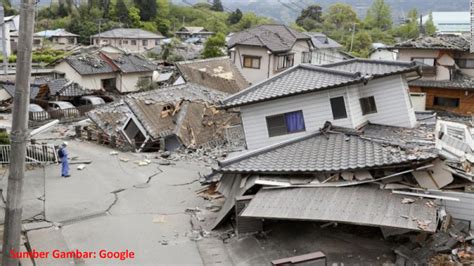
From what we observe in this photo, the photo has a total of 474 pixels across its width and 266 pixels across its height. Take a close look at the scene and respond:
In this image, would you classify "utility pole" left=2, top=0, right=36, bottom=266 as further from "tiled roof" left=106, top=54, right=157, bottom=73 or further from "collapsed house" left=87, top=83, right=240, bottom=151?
"tiled roof" left=106, top=54, right=157, bottom=73

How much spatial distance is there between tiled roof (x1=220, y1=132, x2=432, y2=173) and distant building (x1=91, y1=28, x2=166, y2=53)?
5629 centimetres

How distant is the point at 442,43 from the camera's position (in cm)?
2708

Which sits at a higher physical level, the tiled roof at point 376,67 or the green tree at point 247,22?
the green tree at point 247,22

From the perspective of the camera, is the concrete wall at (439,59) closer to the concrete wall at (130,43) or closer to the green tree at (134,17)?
the concrete wall at (130,43)

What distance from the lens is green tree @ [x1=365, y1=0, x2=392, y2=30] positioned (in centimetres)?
8406

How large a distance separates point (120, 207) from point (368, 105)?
8679mm

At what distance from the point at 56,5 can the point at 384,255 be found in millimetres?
89357

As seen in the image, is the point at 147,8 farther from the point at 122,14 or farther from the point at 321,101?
the point at 321,101

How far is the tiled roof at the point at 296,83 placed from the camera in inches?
534

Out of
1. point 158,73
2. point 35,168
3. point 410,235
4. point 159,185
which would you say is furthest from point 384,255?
point 158,73

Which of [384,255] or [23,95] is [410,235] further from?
[23,95]

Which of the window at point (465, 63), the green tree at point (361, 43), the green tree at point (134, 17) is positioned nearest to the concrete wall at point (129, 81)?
the window at point (465, 63)

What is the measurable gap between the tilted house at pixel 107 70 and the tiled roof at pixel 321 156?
28.4 metres

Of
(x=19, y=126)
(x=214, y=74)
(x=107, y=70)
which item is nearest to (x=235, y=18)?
(x=107, y=70)
